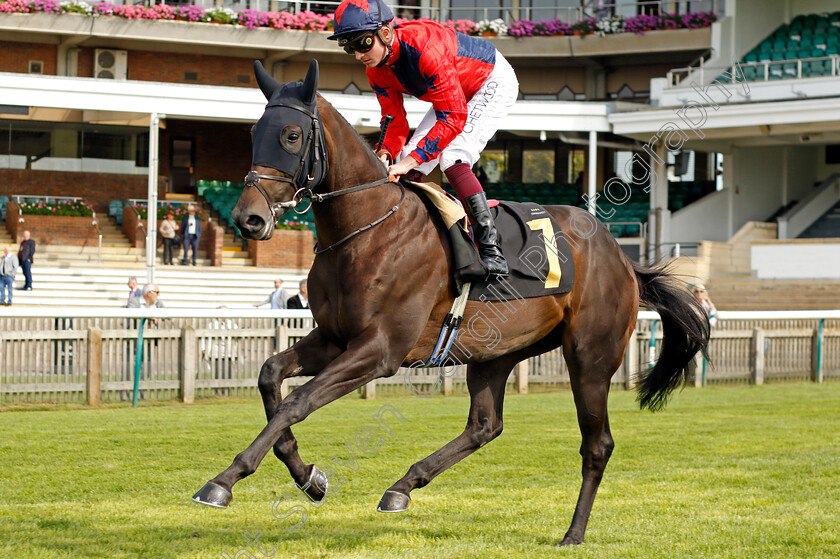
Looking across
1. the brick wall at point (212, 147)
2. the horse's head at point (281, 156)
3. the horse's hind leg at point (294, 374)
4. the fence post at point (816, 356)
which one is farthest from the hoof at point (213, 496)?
the brick wall at point (212, 147)

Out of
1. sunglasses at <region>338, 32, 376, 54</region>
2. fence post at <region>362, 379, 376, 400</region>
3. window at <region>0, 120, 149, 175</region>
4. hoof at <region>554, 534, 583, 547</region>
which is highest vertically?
window at <region>0, 120, 149, 175</region>

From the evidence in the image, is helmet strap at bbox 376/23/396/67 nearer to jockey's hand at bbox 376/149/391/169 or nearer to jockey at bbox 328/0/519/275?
jockey at bbox 328/0/519/275

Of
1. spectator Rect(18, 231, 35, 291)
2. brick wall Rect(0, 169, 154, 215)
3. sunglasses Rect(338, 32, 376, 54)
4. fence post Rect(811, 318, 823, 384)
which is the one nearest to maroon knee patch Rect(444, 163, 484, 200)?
sunglasses Rect(338, 32, 376, 54)

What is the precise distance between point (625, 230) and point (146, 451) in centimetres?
1788

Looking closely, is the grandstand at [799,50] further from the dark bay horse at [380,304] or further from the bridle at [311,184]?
the bridle at [311,184]

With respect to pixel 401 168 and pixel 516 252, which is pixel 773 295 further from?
pixel 401 168

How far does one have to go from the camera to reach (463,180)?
15.7 ft

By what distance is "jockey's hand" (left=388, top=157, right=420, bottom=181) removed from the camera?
4.49 metres

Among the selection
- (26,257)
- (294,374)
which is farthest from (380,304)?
(26,257)

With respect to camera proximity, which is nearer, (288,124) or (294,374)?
Answer: (288,124)

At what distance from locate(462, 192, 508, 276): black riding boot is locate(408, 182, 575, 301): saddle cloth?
0.07 m

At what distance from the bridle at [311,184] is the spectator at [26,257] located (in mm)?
15265

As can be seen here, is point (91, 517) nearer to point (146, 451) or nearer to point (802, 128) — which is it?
point (146, 451)

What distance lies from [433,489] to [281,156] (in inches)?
119
